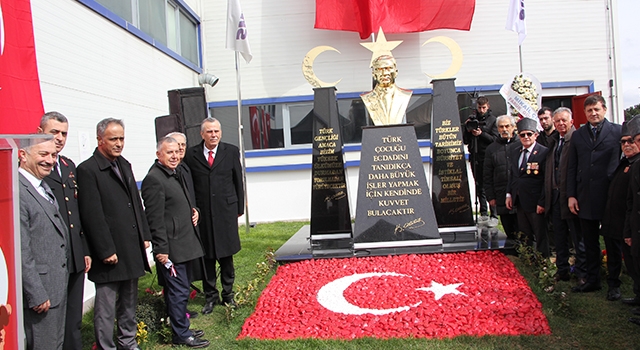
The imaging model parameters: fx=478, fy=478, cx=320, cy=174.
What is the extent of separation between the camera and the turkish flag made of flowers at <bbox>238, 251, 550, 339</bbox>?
3779mm

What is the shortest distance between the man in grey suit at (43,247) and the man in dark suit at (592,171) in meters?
4.26

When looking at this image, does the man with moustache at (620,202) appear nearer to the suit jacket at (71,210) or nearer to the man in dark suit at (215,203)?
the man in dark suit at (215,203)

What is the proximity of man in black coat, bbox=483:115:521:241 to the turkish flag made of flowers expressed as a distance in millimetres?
786

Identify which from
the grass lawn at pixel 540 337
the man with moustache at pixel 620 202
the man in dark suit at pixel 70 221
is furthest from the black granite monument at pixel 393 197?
the man in dark suit at pixel 70 221

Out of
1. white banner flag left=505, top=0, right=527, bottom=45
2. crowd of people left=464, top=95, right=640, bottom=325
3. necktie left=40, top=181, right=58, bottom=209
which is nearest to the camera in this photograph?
necktie left=40, top=181, right=58, bottom=209

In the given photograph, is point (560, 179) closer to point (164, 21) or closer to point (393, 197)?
point (393, 197)

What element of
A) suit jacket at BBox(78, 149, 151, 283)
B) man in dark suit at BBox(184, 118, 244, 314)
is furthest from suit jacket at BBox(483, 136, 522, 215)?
suit jacket at BBox(78, 149, 151, 283)

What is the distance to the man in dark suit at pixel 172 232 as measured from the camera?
3.68 meters

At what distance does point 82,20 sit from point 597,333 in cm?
644

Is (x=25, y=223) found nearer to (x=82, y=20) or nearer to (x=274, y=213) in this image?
(x=82, y=20)

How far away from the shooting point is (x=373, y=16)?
996cm

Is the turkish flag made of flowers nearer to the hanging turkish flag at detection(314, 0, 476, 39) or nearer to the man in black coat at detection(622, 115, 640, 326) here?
the man in black coat at detection(622, 115, 640, 326)

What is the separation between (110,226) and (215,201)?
139 cm

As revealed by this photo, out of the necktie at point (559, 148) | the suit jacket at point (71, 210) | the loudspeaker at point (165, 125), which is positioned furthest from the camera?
the loudspeaker at point (165, 125)
